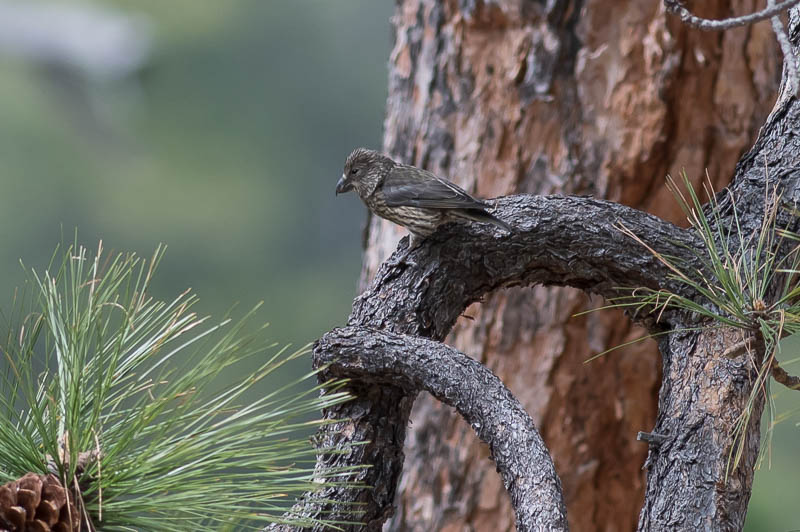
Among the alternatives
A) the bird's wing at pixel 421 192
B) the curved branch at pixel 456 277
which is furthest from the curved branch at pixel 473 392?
the bird's wing at pixel 421 192

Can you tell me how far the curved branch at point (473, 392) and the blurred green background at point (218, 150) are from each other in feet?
18.3

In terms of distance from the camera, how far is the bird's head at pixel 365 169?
1.96 meters

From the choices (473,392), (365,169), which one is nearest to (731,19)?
(473,392)

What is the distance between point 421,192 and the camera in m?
1.74

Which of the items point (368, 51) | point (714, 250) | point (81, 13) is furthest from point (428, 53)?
point (368, 51)

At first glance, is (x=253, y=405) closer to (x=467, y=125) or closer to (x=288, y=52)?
(x=467, y=125)

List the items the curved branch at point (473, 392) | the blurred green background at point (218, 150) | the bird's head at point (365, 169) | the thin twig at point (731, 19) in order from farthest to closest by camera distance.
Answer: the blurred green background at point (218, 150), the bird's head at point (365, 169), the curved branch at point (473, 392), the thin twig at point (731, 19)

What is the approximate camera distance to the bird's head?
1959 millimetres

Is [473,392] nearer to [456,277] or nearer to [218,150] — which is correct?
[456,277]

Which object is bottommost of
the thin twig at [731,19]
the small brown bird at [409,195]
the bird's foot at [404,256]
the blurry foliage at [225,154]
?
the blurry foliage at [225,154]

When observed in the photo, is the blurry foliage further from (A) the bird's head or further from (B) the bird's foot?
(B) the bird's foot

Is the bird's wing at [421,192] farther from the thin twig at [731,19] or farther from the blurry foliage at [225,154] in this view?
the blurry foliage at [225,154]

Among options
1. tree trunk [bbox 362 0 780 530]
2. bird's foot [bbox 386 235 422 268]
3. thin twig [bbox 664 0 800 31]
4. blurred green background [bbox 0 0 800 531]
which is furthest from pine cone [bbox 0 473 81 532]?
blurred green background [bbox 0 0 800 531]

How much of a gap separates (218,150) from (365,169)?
5.87m
